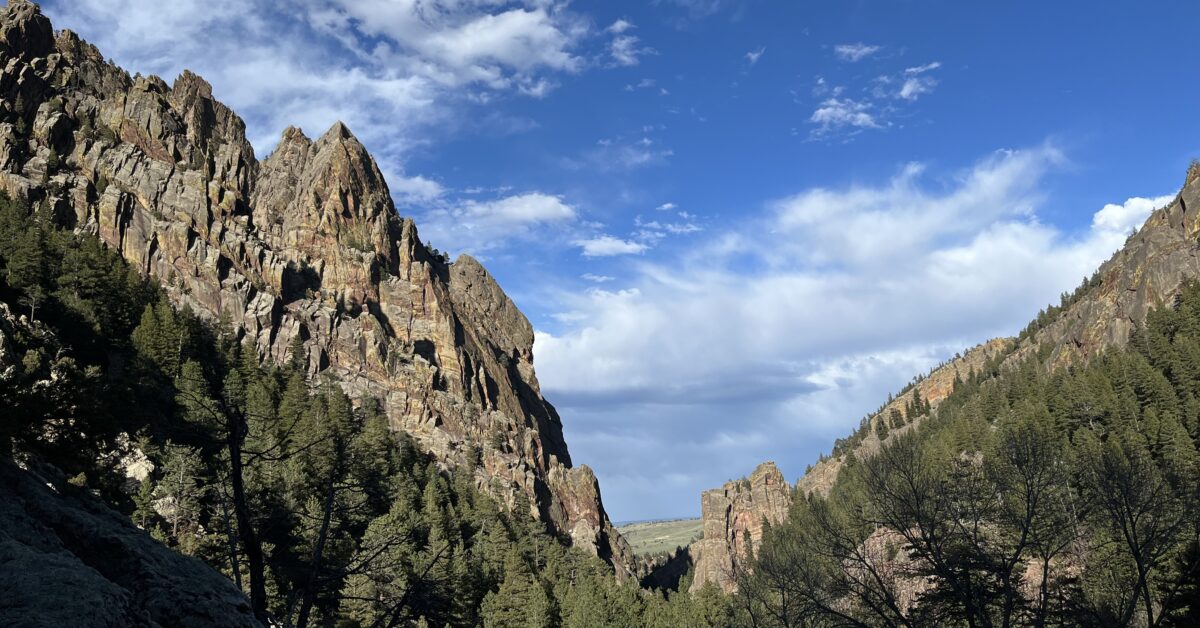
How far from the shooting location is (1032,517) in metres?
31.5

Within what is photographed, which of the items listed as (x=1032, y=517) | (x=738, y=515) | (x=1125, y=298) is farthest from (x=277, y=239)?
(x=1125, y=298)

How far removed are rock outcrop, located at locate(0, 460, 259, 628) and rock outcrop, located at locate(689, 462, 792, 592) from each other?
133213 mm

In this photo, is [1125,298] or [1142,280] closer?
[1142,280]

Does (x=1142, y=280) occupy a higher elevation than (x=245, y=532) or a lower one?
higher

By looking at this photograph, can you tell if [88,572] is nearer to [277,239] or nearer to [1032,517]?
[1032,517]

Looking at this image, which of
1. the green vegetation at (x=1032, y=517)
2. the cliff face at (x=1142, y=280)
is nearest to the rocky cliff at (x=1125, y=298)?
the cliff face at (x=1142, y=280)

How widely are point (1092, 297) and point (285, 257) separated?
511ft

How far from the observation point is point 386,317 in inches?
4860

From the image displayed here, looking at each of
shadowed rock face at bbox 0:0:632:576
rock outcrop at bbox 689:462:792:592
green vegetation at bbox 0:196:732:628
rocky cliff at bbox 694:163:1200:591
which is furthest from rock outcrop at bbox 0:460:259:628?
rock outcrop at bbox 689:462:792:592

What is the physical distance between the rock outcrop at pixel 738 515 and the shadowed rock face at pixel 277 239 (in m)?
20.6

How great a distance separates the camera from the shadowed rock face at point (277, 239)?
99062mm

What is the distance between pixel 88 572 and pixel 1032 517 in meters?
35.6

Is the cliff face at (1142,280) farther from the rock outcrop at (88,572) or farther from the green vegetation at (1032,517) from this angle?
the rock outcrop at (88,572)

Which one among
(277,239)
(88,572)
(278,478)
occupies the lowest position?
(88,572)
